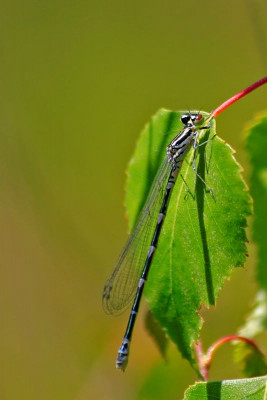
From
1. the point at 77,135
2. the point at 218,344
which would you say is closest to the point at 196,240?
the point at 218,344

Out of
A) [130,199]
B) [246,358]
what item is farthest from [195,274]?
[130,199]

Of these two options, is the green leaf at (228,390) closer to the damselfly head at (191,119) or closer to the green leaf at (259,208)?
the green leaf at (259,208)

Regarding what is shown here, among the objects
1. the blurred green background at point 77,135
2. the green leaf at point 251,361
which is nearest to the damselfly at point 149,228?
the green leaf at point 251,361

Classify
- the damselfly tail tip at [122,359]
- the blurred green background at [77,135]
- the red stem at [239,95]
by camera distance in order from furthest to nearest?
the blurred green background at [77,135], the damselfly tail tip at [122,359], the red stem at [239,95]

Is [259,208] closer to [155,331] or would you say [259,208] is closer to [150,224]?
[150,224]

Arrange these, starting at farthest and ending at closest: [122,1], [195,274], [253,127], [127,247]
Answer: [122,1] < [127,247] < [253,127] < [195,274]

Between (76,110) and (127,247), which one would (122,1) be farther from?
(127,247)
